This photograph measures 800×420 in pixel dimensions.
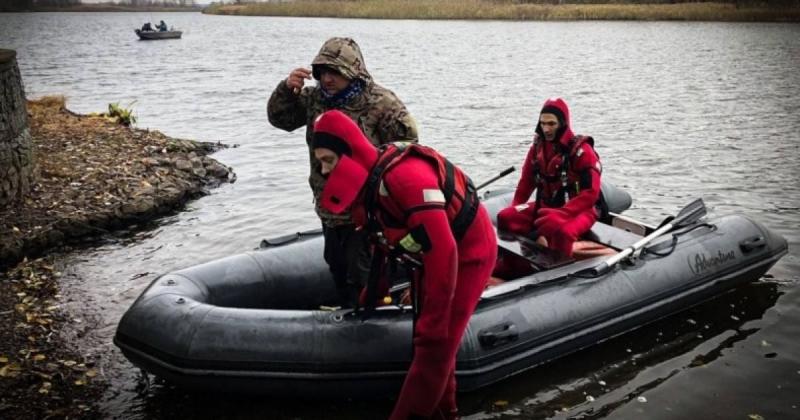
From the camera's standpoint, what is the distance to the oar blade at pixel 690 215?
18.6 feet

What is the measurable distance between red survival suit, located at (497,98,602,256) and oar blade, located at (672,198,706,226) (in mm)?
728

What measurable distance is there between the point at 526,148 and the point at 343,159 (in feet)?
29.8

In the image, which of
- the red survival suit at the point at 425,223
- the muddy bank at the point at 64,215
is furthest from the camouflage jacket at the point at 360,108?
the muddy bank at the point at 64,215

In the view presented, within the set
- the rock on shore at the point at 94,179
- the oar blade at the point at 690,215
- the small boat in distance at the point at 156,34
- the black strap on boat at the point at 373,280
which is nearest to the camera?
the black strap on boat at the point at 373,280

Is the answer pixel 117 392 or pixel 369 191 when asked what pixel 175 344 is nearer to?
pixel 117 392

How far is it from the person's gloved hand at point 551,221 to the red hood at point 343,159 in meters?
2.54

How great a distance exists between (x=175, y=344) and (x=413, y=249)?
195cm

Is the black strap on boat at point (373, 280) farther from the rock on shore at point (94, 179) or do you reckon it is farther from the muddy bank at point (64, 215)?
the rock on shore at point (94, 179)

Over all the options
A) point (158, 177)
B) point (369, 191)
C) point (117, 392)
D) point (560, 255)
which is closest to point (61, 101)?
point (158, 177)

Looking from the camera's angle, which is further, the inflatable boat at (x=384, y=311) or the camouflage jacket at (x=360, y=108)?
the inflatable boat at (x=384, y=311)

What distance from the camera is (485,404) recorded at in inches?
176

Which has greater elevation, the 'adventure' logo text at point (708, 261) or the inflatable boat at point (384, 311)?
the 'adventure' logo text at point (708, 261)

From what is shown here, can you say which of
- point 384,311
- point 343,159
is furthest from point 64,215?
point 343,159

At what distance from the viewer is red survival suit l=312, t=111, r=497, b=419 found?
116 inches
